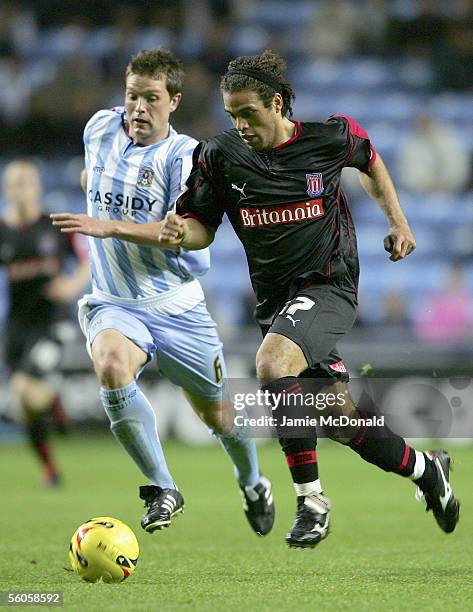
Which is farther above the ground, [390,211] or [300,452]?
[390,211]

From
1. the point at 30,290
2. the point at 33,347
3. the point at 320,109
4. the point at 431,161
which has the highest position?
the point at 320,109

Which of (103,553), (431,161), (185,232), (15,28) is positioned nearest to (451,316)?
(431,161)

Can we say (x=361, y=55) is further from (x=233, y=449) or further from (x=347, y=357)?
(x=233, y=449)

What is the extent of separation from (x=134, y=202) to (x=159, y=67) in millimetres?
714

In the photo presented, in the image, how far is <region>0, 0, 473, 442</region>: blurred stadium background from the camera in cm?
1372

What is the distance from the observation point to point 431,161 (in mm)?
→ 16250

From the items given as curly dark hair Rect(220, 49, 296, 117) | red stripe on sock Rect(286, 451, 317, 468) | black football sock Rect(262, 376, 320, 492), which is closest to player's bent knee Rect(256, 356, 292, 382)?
black football sock Rect(262, 376, 320, 492)

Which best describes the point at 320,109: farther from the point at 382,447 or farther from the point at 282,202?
the point at 382,447

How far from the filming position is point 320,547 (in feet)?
21.6

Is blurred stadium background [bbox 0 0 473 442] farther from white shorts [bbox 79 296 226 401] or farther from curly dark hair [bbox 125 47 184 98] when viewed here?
curly dark hair [bbox 125 47 184 98]

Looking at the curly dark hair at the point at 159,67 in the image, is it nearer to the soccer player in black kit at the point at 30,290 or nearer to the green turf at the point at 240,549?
the green turf at the point at 240,549

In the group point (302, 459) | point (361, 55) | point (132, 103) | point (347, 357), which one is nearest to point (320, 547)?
point (302, 459)

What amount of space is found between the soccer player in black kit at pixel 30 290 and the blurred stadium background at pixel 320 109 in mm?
2875

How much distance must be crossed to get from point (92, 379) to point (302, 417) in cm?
837
